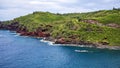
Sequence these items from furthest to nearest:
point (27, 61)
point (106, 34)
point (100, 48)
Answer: point (106, 34) → point (100, 48) → point (27, 61)

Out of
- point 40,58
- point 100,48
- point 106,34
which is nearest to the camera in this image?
point 40,58

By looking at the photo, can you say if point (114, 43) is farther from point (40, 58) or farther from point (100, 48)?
point (40, 58)

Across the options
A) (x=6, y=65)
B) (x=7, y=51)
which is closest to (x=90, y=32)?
(x=7, y=51)

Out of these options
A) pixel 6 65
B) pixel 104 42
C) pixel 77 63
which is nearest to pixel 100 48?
pixel 104 42

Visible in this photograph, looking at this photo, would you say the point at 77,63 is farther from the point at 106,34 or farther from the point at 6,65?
the point at 106,34

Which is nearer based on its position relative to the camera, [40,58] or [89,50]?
[40,58]

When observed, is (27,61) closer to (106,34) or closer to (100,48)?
(100,48)

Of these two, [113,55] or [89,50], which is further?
[89,50]

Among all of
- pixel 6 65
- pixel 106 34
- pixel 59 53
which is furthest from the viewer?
pixel 106 34

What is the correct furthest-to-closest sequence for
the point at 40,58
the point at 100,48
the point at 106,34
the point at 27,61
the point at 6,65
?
the point at 106,34
the point at 100,48
the point at 40,58
the point at 27,61
the point at 6,65
